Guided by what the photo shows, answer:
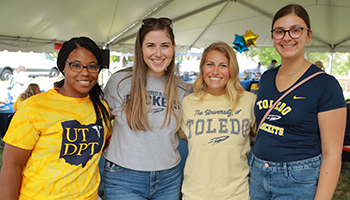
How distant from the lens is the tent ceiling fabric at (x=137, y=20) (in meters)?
4.85

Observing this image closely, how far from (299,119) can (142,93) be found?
1042mm

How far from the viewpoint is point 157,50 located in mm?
1604

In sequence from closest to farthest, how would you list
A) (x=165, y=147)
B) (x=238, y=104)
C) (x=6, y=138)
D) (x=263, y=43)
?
(x=6, y=138) < (x=165, y=147) < (x=238, y=104) < (x=263, y=43)

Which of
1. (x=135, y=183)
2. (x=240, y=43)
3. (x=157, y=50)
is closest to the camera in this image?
(x=135, y=183)

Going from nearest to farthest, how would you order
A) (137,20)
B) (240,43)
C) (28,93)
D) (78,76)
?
(78,76) → (28,93) → (137,20) → (240,43)

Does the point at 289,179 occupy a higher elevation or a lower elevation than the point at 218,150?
lower

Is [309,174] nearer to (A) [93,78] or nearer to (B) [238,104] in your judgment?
(B) [238,104]

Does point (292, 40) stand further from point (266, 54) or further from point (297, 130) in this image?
point (266, 54)

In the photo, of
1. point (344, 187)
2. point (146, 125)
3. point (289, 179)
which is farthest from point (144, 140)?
point (344, 187)

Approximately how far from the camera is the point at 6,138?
45.0 inches

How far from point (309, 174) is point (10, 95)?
25.1 ft

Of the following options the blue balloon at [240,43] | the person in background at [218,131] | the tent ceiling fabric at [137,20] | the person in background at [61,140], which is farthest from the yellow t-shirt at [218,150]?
the blue balloon at [240,43]

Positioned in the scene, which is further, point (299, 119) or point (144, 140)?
point (144, 140)

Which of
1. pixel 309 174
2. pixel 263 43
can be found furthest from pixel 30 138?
pixel 263 43
